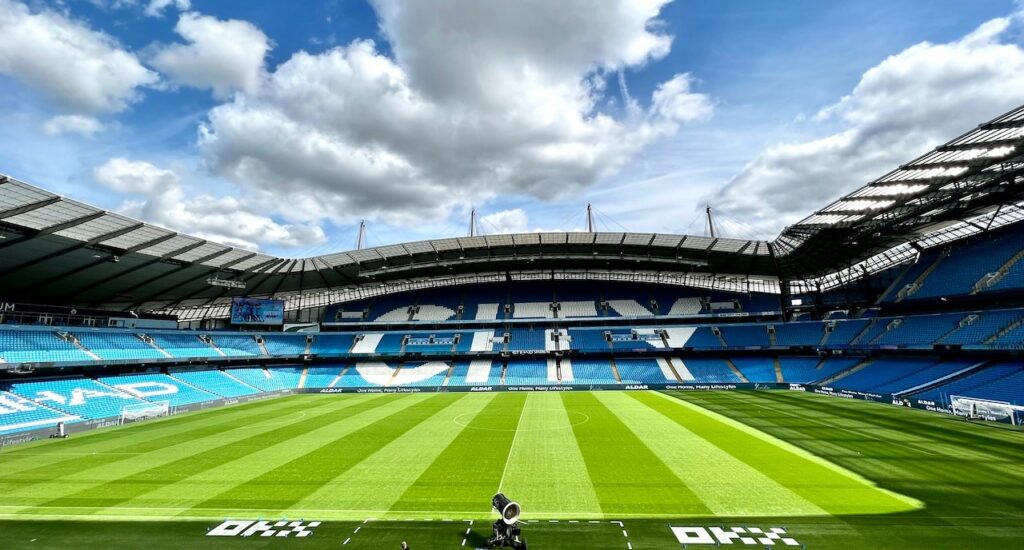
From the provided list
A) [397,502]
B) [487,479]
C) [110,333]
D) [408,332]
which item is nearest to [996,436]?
[487,479]

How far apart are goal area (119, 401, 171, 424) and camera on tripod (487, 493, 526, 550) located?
32947 millimetres

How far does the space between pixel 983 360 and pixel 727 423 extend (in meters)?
23.2

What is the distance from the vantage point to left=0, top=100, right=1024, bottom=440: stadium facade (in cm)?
2869

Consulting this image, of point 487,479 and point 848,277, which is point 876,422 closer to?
point 487,479

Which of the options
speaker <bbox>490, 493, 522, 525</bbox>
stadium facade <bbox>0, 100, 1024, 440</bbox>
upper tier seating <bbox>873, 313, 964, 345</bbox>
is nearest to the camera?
speaker <bbox>490, 493, 522, 525</bbox>

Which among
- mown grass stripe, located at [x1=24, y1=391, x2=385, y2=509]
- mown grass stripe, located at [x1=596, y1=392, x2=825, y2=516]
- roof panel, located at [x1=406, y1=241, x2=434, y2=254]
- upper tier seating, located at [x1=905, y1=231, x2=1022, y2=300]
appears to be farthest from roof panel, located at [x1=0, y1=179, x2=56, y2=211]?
upper tier seating, located at [x1=905, y1=231, x2=1022, y2=300]

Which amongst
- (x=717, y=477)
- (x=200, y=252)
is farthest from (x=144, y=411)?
(x=717, y=477)

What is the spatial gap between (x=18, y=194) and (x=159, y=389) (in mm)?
19796

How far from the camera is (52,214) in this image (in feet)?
82.4

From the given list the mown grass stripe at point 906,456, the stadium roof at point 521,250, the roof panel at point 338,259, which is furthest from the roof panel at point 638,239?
the roof panel at point 338,259

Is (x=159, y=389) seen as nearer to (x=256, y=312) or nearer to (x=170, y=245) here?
(x=170, y=245)

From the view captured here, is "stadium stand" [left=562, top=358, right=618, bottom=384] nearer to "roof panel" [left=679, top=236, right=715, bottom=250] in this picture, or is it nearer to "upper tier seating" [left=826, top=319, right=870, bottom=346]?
"roof panel" [left=679, top=236, right=715, bottom=250]

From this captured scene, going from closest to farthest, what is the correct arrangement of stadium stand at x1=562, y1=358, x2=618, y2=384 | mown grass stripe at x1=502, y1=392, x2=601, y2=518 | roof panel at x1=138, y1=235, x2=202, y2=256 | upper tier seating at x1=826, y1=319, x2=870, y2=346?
mown grass stripe at x1=502, y1=392, x2=601, y2=518 < roof panel at x1=138, y1=235, x2=202, y2=256 < upper tier seating at x1=826, y1=319, x2=870, y2=346 < stadium stand at x1=562, y1=358, x2=618, y2=384

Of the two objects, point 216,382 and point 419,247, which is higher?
point 419,247
